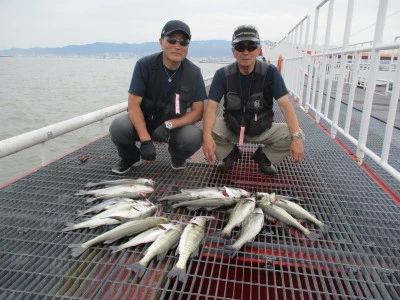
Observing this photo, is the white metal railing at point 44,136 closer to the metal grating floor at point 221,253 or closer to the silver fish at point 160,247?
the metal grating floor at point 221,253

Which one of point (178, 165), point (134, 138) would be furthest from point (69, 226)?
point (178, 165)

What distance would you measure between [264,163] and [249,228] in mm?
1478

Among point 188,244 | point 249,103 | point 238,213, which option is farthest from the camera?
point 249,103

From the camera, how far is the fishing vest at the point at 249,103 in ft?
11.9

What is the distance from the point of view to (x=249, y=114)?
146 inches

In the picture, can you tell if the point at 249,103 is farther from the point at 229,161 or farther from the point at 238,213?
the point at 238,213

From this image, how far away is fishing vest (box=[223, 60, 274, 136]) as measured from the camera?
3621mm

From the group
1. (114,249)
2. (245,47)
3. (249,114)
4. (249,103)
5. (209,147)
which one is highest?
(245,47)

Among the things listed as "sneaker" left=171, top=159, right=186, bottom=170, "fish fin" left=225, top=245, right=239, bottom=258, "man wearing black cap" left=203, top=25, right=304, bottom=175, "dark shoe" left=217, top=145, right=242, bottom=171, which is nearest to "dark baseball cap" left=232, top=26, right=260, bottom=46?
"man wearing black cap" left=203, top=25, right=304, bottom=175

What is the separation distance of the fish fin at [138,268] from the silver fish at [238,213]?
0.66m

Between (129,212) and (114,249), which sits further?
(129,212)

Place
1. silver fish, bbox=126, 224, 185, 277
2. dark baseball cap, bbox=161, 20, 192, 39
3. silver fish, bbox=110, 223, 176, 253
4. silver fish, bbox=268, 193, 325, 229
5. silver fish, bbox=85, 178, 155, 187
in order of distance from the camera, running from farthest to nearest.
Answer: dark baseball cap, bbox=161, 20, 192, 39 < silver fish, bbox=85, 178, 155, 187 < silver fish, bbox=268, 193, 325, 229 < silver fish, bbox=110, 223, 176, 253 < silver fish, bbox=126, 224, 185, 277

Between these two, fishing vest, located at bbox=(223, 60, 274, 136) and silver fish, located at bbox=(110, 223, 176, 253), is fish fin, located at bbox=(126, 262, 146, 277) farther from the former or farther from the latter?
fishing vest, located at bbox=(223, 60, 274, 136)

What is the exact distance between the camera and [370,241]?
2.46 meters
